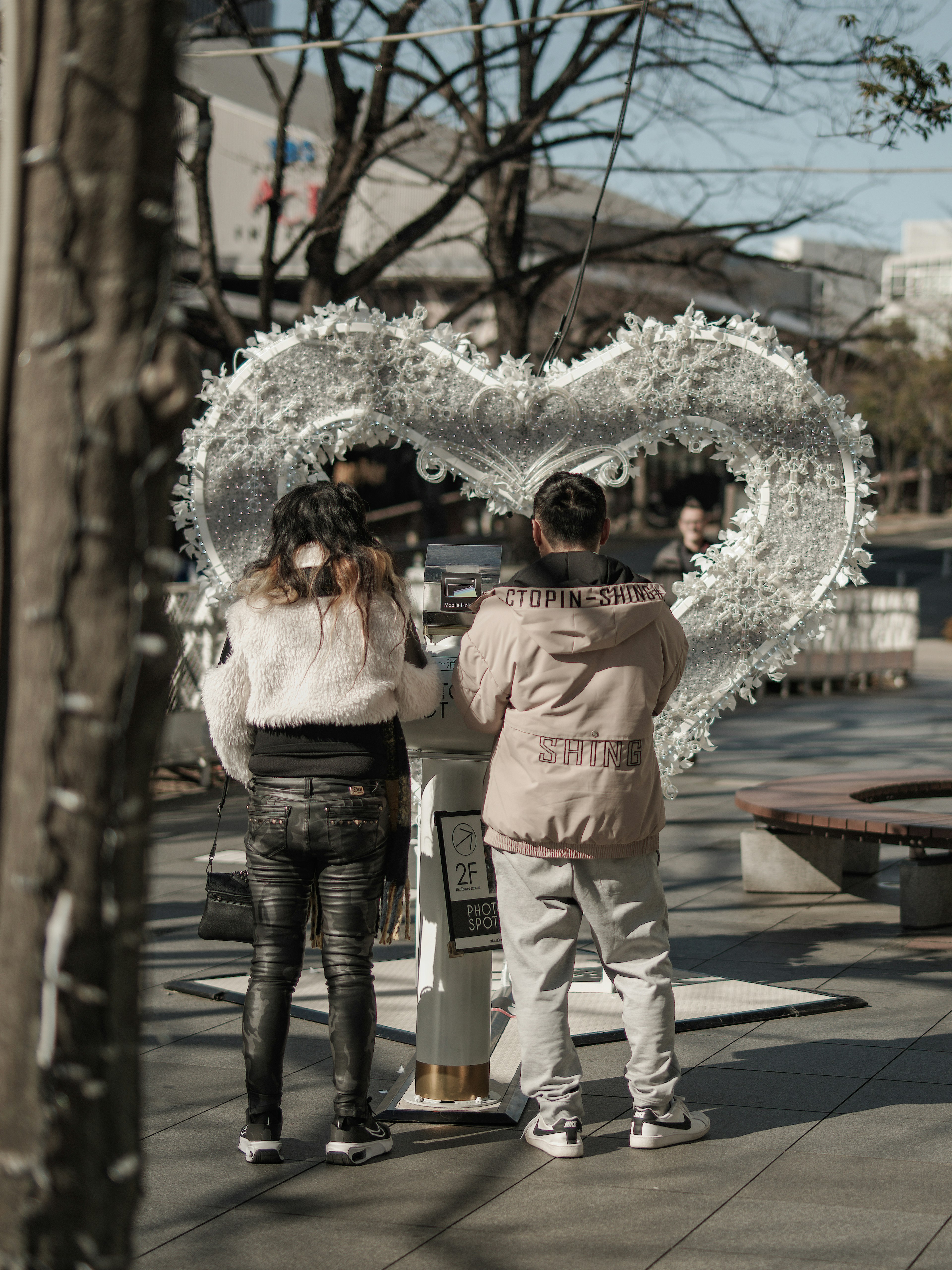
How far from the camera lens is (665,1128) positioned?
392 cm

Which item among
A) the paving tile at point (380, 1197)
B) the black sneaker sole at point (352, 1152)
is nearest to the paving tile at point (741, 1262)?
the paving tile at point (380, 1197)

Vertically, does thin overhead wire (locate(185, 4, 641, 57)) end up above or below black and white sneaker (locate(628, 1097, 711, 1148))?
above

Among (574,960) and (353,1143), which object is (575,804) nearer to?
(574,960)

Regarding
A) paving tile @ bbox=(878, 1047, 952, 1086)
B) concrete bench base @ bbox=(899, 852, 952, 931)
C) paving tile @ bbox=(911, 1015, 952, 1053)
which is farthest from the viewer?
concrete bench base @ bbox=(899, 852, 952, 931)

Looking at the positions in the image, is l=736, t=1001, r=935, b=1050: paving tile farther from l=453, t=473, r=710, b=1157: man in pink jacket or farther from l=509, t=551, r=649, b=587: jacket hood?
l=509, t=551, r=649, b=587: jacket hood

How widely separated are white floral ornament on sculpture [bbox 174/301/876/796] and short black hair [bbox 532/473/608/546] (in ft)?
4.16

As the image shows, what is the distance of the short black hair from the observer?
3986 mm

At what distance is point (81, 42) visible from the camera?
180cm

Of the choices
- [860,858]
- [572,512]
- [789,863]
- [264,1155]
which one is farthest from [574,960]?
[860,858]

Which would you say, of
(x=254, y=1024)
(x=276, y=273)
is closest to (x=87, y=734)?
(x=254, y=1024)

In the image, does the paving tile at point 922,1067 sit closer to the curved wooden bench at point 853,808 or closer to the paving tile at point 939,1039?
the paving tile at point 939,1039

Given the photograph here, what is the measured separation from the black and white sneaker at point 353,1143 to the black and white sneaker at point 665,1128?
697 millimetres

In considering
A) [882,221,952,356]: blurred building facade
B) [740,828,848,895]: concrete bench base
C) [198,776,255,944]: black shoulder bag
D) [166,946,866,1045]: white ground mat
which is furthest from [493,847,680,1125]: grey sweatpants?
[882,221,952,356]: blurred building facade

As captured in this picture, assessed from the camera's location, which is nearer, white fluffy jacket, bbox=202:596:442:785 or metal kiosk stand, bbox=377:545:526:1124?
white fluffy jacket, bbox=202:596:442:785
